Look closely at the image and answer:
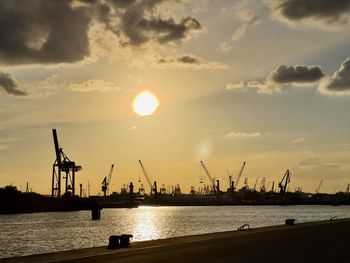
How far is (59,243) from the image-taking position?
82.6 metres

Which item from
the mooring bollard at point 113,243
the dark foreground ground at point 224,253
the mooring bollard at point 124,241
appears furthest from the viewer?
the mooring bollard at point 124,241

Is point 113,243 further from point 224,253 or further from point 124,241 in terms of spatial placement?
point 224,253

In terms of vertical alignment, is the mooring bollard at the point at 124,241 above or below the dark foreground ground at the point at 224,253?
above

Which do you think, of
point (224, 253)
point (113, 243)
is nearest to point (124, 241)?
point (113, 243)

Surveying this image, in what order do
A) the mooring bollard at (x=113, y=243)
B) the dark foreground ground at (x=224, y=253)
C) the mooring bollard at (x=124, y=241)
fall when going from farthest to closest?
1. the mooring bollard at (x=124, y=241)
2. the mooring bollard at (x=113, y=243)
3. the dark foreground ground at (x=224, y=253)

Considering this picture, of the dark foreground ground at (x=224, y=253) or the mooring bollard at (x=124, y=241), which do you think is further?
the mooring bollard at (x=124, y=241)

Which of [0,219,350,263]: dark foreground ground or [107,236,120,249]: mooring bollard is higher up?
[107,236,120,249]: mooring bollard

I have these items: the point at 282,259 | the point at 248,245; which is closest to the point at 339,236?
the point at 248,245

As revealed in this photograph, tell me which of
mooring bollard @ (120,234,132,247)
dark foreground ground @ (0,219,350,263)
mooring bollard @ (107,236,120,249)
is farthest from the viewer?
mooring bollard @ (120,234,132,247)

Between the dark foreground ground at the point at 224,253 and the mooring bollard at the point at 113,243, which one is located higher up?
the mooring bollard at the point at 113,243

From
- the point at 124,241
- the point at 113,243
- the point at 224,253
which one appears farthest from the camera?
the point at 124,241

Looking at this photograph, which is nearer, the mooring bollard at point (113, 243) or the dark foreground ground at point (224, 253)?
the dark foreground ground at point (224, 253)

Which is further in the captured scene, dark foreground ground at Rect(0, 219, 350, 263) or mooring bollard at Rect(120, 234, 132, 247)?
mooring bollard at Rect(120, 234, 132, 247)

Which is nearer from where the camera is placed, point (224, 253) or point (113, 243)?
point (224, 253)
